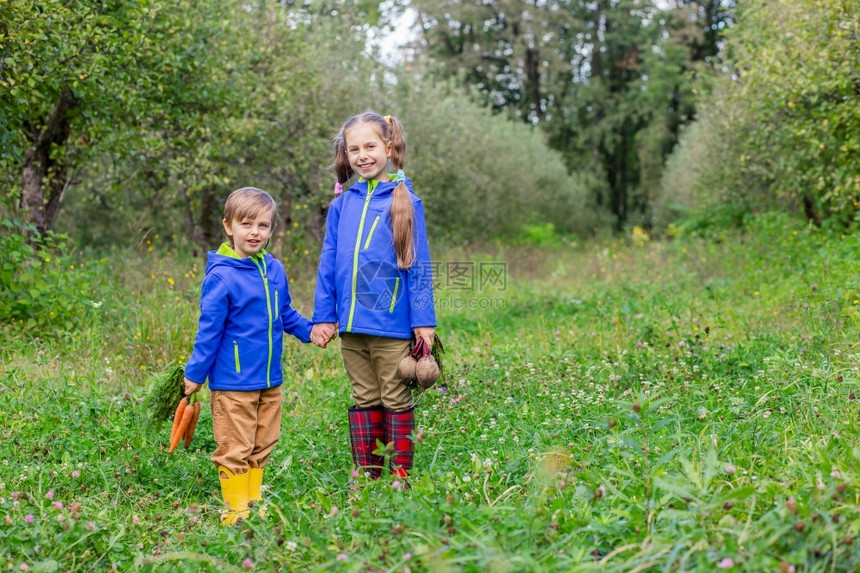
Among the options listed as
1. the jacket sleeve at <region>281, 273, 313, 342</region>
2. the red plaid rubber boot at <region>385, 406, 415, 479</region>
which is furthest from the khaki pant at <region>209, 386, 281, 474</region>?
the red plaid rubber boot at <region>385, 406, 415, 479</region>

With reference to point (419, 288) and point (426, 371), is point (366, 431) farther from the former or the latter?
point (419, 288)

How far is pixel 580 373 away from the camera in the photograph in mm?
5258

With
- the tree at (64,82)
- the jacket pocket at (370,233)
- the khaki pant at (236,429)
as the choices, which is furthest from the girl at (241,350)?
the tree at (64,82)

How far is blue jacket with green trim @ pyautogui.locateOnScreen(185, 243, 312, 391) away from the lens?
3.59 meters

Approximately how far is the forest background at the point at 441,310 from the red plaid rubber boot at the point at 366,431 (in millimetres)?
224

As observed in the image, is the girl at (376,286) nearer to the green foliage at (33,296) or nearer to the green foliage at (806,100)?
the green foliage at (33,296)

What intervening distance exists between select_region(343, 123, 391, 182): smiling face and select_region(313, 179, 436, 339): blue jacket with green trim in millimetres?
77

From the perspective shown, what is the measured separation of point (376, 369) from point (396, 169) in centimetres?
106

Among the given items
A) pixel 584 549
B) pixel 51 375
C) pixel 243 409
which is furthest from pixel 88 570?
pixel 51 375

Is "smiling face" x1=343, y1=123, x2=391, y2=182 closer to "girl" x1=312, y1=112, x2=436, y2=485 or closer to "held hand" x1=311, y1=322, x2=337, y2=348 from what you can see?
"girl" x1=312, y1=112, x2=436, y2=485

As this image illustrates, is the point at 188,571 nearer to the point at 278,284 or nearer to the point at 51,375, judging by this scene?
the point at 278,284

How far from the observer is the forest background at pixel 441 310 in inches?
105

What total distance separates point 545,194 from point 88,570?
81.3 feet

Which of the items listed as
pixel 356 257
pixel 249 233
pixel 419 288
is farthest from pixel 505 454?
pixel 249 233
